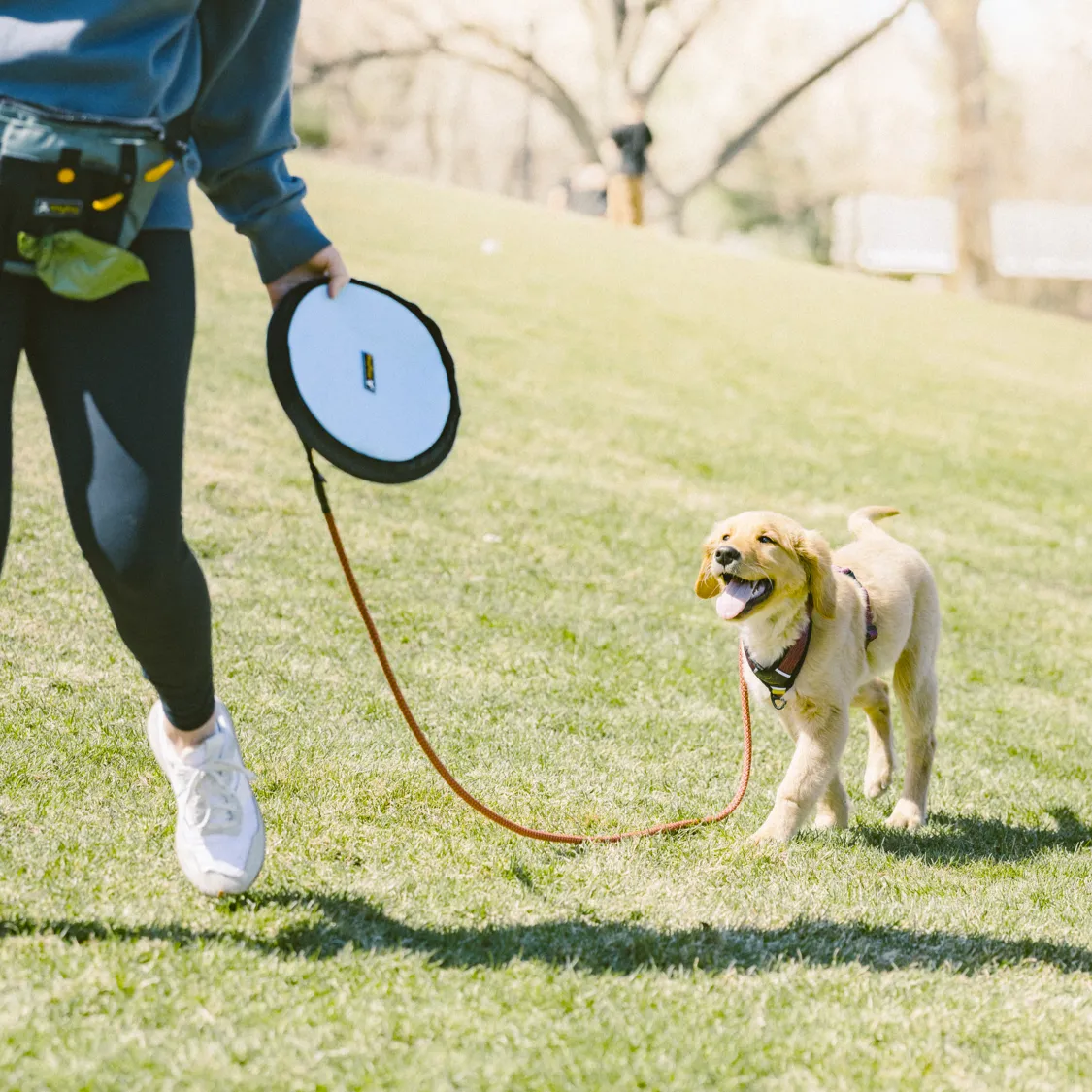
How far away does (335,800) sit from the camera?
3500 millimetres

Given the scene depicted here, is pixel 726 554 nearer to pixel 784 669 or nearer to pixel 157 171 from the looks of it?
pixel 784 669

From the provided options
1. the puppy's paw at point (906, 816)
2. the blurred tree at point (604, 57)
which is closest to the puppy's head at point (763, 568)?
the puppy's paw at point (906, 816)

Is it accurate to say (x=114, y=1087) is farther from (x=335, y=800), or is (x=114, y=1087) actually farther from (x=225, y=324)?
(x=225, y=324)

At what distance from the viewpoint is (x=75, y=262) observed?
214 cm

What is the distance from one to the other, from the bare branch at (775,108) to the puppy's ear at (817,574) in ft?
106

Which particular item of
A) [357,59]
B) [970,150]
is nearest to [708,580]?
Answer: [970,150]

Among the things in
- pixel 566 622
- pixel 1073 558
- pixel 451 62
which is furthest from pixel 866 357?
pixel 451 62

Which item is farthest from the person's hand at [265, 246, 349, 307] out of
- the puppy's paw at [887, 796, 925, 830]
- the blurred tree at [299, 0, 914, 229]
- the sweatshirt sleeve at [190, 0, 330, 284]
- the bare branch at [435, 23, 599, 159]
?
the bare branch at [435, 23, 599, 159]

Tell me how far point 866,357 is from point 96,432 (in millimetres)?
13332

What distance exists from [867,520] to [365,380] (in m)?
2.37

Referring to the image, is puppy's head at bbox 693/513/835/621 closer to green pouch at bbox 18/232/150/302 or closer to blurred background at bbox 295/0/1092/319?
green pouch at bbox 18/232/150/302

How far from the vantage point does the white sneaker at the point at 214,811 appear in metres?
2.60

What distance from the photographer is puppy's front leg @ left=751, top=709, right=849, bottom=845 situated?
143 inches

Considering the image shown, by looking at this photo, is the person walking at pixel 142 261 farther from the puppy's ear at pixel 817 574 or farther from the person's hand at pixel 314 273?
the puppy's ear at pixel 817 574
